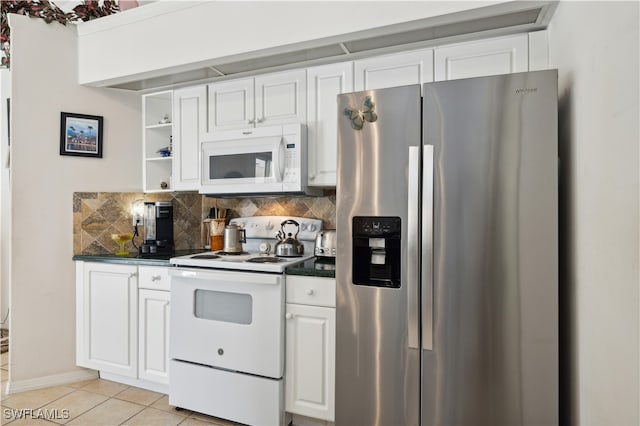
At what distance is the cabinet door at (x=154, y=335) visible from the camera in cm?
253

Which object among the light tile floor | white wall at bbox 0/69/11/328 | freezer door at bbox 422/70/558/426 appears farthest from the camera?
white wall at bbox 0/69/11/328

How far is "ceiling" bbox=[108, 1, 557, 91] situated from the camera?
1826mm

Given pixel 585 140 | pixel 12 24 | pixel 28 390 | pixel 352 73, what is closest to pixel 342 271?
pixel 585 140

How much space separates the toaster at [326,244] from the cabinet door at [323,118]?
1.16ft

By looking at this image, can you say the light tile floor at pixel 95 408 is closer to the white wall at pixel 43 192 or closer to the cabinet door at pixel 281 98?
the white wall at pixel 43 192

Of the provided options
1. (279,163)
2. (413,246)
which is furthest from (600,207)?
Answer: (279,163)

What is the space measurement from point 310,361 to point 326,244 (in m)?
0.77

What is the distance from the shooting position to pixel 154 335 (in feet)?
8.39

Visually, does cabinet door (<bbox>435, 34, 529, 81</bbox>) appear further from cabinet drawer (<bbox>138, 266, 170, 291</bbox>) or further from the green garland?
the green garland

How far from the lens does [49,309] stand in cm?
276

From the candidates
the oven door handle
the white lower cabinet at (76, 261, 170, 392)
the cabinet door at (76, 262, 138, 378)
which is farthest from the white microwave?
the cabinet door at (76, 262, 138, 378)

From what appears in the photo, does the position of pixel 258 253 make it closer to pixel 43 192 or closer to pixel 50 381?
pixel 43 192

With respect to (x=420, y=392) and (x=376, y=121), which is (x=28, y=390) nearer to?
(x=420, y=392)

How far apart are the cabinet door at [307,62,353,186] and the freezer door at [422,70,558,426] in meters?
0.86
